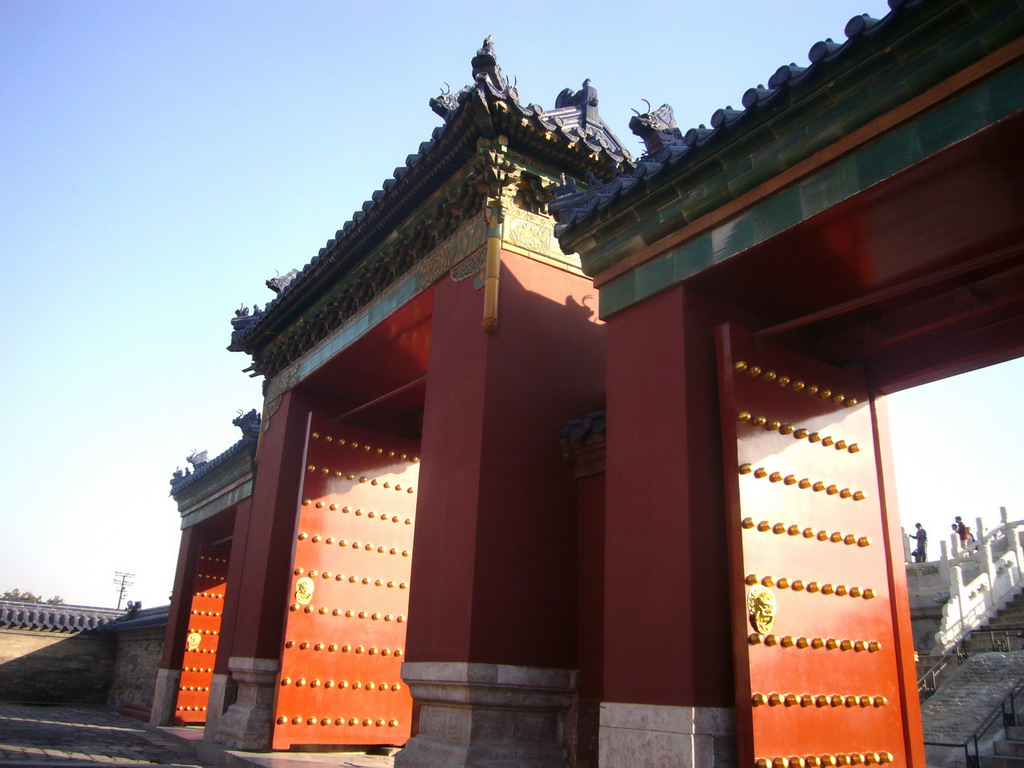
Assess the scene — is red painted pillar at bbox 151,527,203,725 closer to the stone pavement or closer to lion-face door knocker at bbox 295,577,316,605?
the stone pavement

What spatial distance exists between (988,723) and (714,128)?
294 inches

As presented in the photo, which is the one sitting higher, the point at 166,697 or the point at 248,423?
the point at 248,423

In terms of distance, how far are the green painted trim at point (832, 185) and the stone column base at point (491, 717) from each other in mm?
2691

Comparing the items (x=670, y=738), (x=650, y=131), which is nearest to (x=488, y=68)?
(x=650, y=131)

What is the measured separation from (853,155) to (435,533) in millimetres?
4133

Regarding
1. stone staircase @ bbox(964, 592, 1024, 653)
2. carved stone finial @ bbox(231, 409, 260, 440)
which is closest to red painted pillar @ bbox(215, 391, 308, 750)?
carved stone finial @ bbox(231, 409, 260, 440)

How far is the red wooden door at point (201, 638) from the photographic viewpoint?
15406 mm

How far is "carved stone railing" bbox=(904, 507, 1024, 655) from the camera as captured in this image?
14.6m

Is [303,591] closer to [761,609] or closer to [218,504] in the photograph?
[761,609]

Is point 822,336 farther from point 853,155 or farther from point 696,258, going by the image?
point 853,155

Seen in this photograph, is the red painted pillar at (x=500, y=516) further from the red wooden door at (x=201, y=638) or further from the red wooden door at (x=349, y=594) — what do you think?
the red wooden door at (x=201, y=638)

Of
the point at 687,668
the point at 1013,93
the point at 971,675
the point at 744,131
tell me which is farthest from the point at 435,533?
the point at 971,675

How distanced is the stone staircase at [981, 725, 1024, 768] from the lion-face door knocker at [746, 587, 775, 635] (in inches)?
226

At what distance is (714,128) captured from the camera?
15.9 feet
